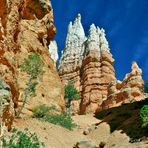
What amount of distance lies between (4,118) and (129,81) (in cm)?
5974

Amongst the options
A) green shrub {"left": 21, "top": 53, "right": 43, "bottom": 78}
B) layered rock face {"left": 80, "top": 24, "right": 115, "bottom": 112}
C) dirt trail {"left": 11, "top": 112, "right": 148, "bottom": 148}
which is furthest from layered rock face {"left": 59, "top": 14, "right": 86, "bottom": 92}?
green shrub {"left": 21, "top": 53, "right": 43, "bottom": 78}

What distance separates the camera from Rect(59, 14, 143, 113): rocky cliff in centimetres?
8394

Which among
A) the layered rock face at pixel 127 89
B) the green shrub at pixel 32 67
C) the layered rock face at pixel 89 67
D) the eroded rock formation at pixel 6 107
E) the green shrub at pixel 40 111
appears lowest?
the eroded rock formation at pixel 6 107

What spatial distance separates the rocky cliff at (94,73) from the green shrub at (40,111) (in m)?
35.6

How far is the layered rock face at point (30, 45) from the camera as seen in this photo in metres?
33.8

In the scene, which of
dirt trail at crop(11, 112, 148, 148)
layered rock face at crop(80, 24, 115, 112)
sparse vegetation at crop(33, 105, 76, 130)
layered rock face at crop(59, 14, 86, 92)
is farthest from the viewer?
layered rock face at crop(59, 14, 86, 92)

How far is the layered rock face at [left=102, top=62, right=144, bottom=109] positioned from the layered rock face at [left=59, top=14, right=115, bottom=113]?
16.0 ft

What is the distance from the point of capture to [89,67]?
98.2 metres

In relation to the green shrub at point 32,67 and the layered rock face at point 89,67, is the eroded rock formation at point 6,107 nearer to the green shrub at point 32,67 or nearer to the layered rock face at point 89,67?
the green shrub at point 32,67

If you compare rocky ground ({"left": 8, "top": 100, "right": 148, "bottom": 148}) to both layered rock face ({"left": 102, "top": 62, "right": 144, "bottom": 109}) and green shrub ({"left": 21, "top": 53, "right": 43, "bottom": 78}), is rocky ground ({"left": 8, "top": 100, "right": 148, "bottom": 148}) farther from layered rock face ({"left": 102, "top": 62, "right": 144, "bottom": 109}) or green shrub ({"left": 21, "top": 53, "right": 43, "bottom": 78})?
layered rock face ({"left": 102, "top": 62, "right": 144, "bottom": 109})

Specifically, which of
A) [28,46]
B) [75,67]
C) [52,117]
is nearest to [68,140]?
[52,117]

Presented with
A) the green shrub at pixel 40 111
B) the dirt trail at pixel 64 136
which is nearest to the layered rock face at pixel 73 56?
the green shrub at pixel 40 111

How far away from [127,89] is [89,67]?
20.6m

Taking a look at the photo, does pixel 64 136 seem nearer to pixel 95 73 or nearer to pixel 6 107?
pixel 6 107
